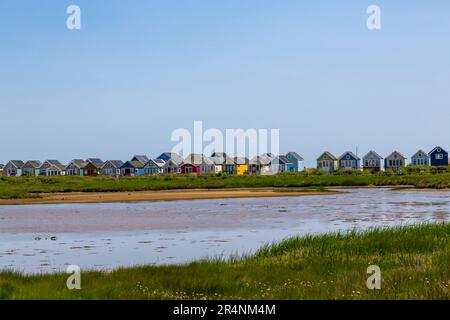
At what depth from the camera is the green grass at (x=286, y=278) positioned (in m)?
13.6

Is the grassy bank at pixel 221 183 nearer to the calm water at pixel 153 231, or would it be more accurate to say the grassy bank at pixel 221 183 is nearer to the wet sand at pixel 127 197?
the wet sand at pixel 127 197

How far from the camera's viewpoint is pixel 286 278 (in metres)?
16.3

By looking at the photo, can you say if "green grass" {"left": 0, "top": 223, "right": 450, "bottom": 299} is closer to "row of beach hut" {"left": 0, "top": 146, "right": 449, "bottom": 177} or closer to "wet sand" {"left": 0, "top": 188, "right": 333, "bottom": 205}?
"wet sand" {"left": 0, "top": 188, "right": 333, "bottom": 205}

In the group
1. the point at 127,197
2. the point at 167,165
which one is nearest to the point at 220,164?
the point at 167,165

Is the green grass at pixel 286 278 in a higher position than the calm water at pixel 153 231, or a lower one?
higher

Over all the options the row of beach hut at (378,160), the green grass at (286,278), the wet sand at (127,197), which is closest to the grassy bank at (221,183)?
the wet sand at (127,197)

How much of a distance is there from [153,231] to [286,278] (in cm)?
2033

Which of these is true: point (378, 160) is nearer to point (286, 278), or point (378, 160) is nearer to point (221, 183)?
point (221, 183)

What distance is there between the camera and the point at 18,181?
113 m

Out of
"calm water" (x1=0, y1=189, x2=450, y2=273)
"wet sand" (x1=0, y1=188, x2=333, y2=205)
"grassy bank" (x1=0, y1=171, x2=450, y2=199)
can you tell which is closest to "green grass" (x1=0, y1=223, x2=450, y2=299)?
"calm water" (x1=0, y1=189, x2=450, y2=273)

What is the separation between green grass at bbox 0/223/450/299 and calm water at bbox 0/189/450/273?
4459 millimetres

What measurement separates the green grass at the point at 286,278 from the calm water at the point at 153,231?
14.6ft

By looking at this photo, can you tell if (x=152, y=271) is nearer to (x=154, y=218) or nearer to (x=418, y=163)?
(x=154, y=218)

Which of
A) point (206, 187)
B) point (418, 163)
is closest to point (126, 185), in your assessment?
point (206, 187)
